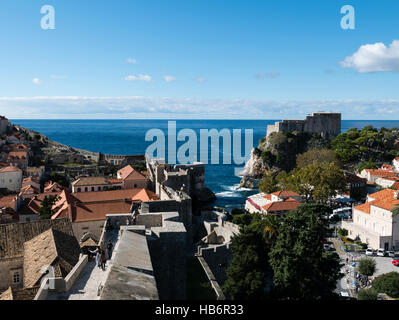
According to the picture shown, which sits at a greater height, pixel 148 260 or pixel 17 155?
pixel 148 260

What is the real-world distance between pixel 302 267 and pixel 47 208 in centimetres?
2199

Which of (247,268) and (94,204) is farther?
(94,204)

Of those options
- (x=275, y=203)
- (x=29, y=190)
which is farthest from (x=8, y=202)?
(x=275, y=203)

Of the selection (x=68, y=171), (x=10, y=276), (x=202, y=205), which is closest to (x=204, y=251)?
(x=10, y=276)

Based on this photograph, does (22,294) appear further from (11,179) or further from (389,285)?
(11,179)

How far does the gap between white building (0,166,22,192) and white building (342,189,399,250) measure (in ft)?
120

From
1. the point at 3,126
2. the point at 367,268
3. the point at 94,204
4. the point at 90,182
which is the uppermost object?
the point at 3,126

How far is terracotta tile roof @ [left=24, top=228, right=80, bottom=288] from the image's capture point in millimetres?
14055

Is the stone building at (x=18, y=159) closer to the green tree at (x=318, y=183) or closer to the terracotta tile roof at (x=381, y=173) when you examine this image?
the green tree at (x=318, y=183)

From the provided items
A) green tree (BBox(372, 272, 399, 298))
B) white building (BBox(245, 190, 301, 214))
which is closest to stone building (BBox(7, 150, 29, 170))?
white building (BBox(245, 190, 301, 214))

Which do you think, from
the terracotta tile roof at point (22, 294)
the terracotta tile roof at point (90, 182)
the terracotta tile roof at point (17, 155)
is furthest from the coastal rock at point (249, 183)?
the terracotta tile roof at point (22, 294)

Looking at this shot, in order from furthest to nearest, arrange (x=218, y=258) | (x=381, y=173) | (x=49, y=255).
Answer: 1. (x=381, y=173)
2. (x=218, y=258)
3. (x=49, y=255)

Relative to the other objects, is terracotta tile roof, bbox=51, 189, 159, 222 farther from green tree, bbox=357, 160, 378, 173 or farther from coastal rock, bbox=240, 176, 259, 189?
green tree, bbox=357, 160, 378, 173

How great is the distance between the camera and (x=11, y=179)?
44.5 m
